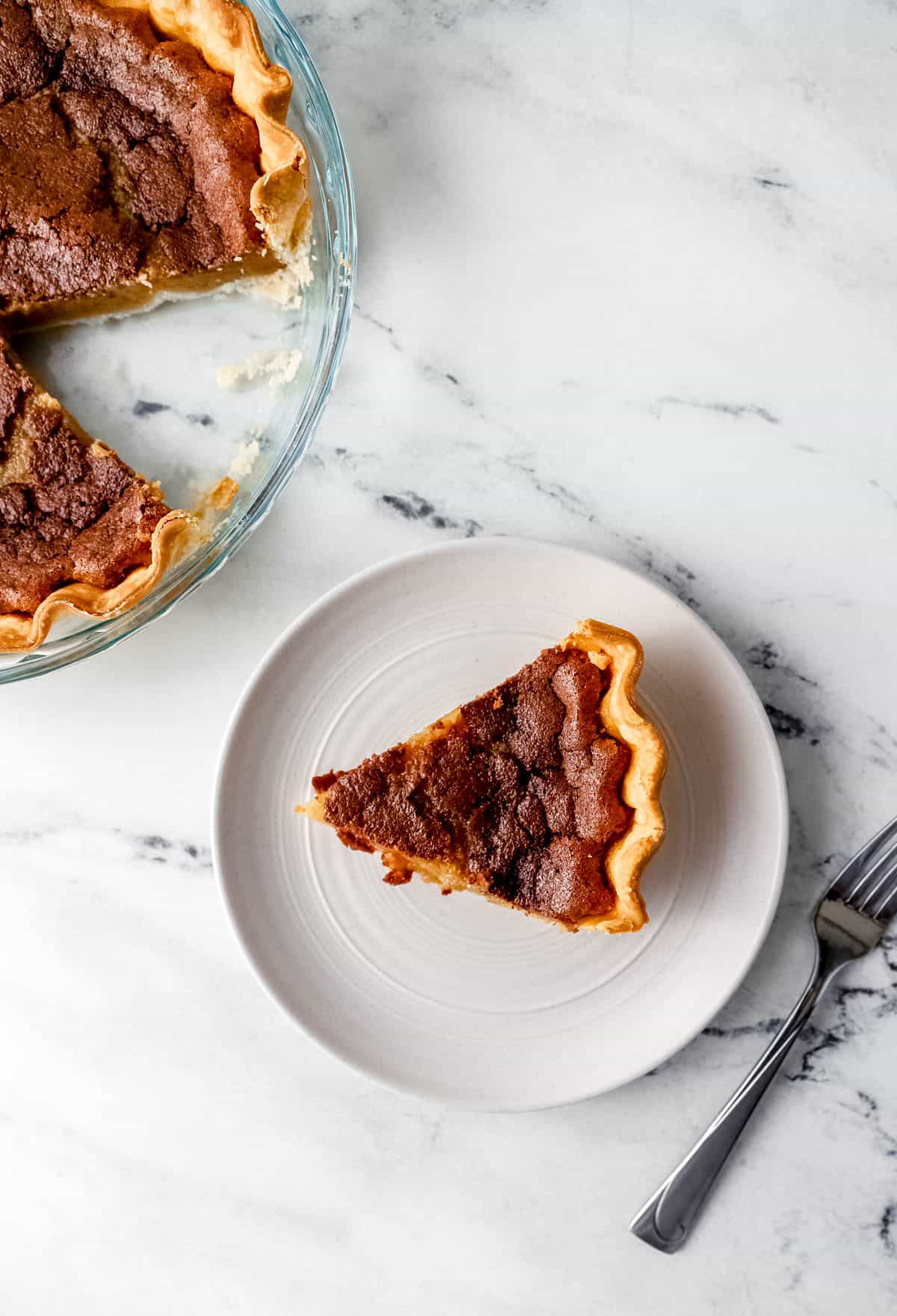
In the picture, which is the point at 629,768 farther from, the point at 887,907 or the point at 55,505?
the point at 55,505

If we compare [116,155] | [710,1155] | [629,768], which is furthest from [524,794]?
[116,155]

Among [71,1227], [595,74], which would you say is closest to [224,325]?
[595,74]

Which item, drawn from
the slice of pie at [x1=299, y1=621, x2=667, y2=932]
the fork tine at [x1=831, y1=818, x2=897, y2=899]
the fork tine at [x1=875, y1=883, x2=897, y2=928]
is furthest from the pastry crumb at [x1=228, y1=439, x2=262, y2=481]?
the fork tine at [x1=875, y1=883, x2=897, y2=928]

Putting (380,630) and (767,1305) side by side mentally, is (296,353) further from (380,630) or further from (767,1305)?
(767,1305)

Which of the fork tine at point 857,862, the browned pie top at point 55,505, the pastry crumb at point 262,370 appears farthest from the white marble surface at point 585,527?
the browned pie top at point 55,505

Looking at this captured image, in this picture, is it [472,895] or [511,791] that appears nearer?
[511,791]
